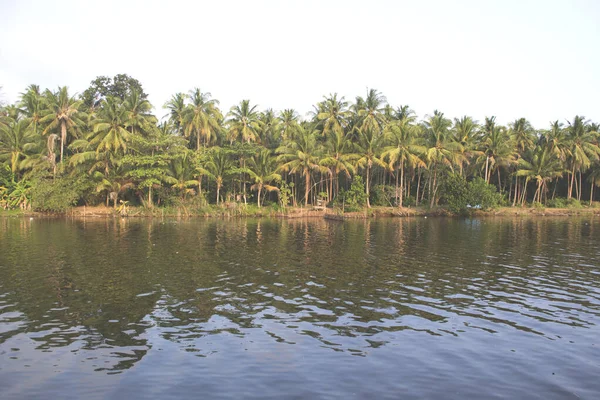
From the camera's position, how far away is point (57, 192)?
51.0m

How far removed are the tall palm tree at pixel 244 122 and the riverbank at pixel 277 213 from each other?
10.4 metres

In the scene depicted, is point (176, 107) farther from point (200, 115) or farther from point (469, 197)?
point (469, 197)

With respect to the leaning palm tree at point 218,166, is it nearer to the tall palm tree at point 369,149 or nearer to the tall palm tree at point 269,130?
the tall palm tree at point 269,130

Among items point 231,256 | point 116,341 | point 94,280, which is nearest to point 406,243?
point 231,256

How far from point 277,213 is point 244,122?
1411 centimetres

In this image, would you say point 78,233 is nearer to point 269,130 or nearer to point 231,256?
point 231,256

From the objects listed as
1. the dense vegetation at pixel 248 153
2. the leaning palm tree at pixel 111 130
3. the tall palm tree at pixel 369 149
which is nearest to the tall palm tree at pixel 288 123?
the dense vegetation at pixel 248 153

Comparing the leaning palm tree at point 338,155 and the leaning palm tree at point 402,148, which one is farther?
the leaning palm tree at point 402,148

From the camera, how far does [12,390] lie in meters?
8.79

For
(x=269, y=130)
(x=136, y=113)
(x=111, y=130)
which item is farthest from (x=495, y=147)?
(x=111, y=130)

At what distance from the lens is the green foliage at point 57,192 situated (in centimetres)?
5044

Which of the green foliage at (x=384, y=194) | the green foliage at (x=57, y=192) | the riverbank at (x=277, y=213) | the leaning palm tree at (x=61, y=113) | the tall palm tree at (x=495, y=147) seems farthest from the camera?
the tall palm tree at (x=495, y=147)

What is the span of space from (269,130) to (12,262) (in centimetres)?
4648

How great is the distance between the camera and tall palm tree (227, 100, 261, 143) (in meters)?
60.3
